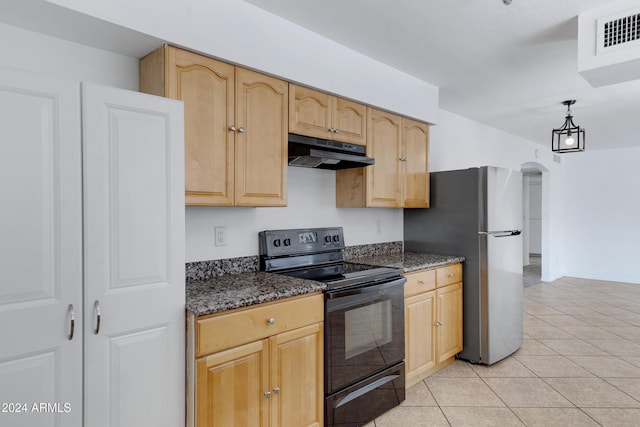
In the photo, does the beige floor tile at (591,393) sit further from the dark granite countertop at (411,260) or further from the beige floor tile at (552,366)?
the dark granite countertop at (411,260)

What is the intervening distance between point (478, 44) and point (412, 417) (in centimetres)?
255

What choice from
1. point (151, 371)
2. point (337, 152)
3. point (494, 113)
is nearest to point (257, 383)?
point (151, 371)

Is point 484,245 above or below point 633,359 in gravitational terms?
above

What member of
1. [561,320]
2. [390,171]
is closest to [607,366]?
[561,320]

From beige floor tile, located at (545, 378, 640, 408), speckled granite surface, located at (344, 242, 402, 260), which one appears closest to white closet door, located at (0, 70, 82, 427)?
speckled granite surface, located at (344, 242, 402, 260)

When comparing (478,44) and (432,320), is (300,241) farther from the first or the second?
(478,44)

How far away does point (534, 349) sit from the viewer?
3586mm

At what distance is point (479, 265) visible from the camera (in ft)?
10.3

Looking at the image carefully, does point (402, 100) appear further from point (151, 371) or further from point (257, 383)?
point (151, 371)

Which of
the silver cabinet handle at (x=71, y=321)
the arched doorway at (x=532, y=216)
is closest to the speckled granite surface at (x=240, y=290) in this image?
the silver cabinet handle at (x=71, y=321)

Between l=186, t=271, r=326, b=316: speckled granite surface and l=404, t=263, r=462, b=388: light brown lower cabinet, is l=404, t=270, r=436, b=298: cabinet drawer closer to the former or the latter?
l=404, t=263, r=462, b=388: light brown lower cabinet

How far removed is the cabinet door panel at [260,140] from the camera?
2.11 meters

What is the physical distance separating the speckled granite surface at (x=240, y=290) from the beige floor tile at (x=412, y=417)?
102 cm

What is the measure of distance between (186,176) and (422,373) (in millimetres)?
2247
